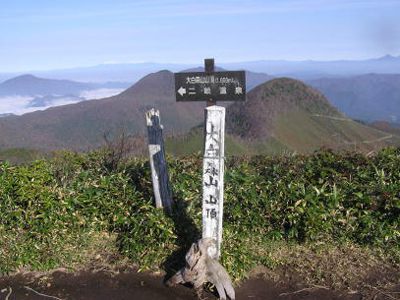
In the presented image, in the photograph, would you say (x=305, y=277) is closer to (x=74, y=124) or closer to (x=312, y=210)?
(x=312, y=210)

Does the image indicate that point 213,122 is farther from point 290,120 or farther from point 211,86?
point 290,120

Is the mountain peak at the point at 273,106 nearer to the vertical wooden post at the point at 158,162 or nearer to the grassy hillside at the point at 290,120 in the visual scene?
the grassy hillside at the point at 290,120

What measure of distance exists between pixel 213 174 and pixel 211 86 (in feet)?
4.31

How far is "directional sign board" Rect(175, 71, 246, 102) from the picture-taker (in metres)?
7.07

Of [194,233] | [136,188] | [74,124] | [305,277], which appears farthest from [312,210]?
[74,124]

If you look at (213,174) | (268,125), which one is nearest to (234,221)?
(213,174)

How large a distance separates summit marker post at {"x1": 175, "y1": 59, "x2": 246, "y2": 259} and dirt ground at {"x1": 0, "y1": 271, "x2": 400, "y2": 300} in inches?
31.6

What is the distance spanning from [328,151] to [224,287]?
178 inches

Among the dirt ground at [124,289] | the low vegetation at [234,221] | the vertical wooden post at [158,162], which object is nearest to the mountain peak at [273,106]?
the low vegetation at [234,221]

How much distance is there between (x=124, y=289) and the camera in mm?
7312

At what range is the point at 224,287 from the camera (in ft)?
22.7

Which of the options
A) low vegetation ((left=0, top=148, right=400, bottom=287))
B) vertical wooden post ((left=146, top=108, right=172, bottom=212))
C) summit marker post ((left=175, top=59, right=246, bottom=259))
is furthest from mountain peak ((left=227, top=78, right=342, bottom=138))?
summit marker post ((left=175, top=59, right=246, bottom=259))

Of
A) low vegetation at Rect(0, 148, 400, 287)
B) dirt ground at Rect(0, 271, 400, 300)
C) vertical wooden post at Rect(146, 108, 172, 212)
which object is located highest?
vertical wooden post at Rect(146, 108, 172, 212)

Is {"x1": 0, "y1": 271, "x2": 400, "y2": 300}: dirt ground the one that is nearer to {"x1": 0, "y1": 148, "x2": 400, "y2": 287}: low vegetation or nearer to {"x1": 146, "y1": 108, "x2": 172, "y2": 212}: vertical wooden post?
{"x1": 0, "y1": 148, "x2": 400, "y2": 287}: low vegetation
